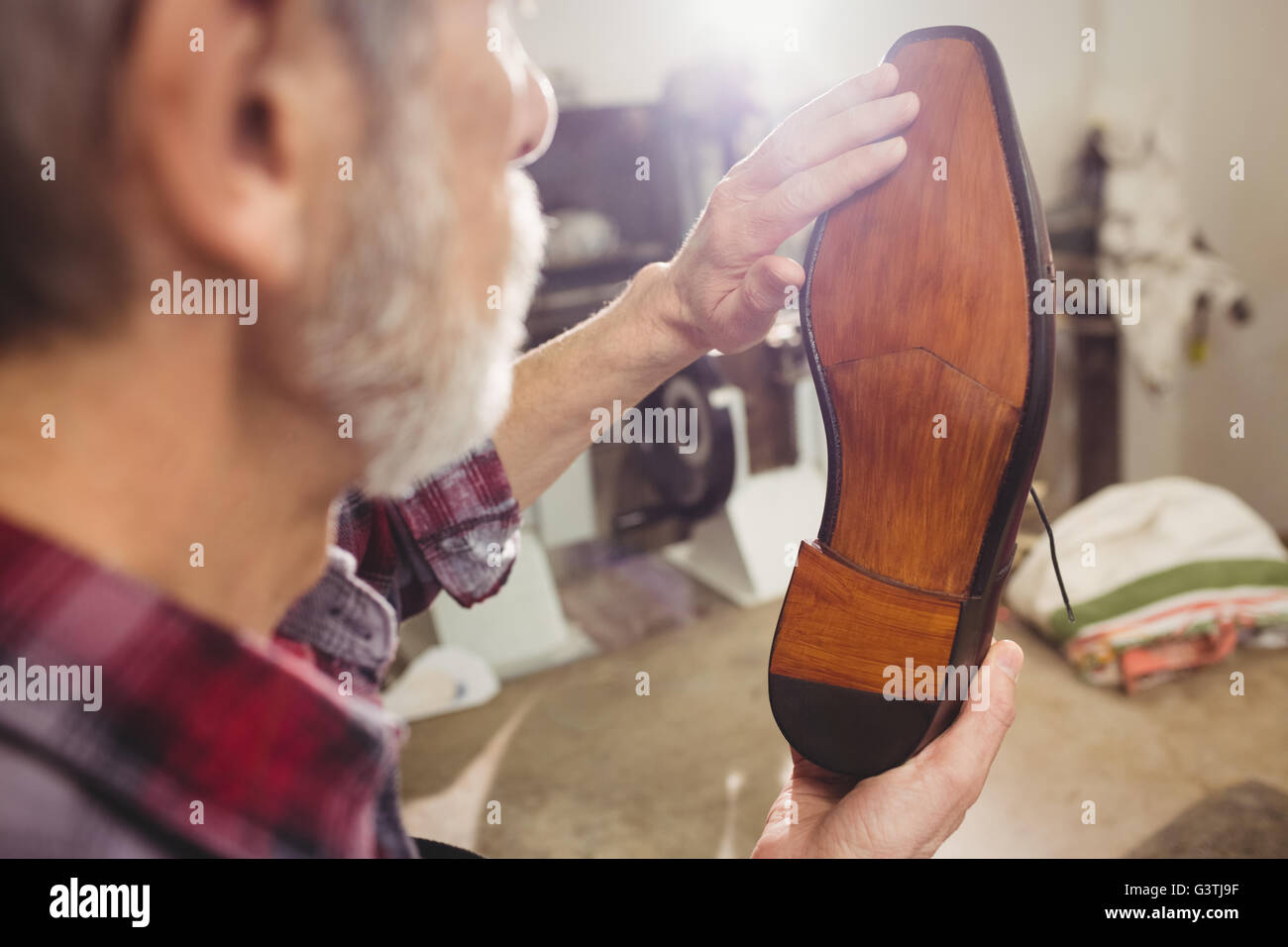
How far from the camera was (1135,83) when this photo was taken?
3.33 meters

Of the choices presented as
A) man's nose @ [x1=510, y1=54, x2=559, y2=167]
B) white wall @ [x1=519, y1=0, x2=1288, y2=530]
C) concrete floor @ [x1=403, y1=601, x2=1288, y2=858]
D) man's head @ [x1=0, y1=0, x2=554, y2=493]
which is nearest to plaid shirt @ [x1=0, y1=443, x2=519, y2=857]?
man's head @ [x1=0, y1=0, x2=554, y2=493]

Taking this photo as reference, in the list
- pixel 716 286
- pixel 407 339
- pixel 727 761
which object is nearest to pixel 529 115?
pixel 407 339

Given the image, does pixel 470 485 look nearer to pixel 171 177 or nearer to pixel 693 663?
pixel 171 177

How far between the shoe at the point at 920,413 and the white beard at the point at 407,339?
0.30m

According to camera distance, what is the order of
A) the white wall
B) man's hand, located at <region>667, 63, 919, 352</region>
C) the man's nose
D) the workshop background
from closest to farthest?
1. the man's nose
2. man's hand, located at <region>667, 63, 919, 352</region>
3. the workshop background
4. the white wall

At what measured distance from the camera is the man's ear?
40 centimetres

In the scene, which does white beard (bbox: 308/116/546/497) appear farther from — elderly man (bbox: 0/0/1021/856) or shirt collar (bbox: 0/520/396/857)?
shirt collar (bbox: 0/520/396/857)

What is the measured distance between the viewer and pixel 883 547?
0.74m

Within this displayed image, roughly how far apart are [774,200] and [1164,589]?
6.37 feet

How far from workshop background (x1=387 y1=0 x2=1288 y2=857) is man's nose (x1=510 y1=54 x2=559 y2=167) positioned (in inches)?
60.4
